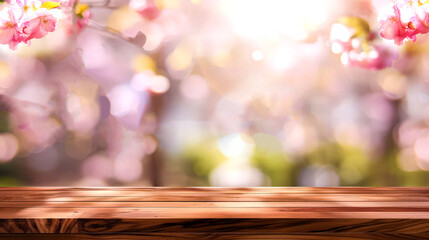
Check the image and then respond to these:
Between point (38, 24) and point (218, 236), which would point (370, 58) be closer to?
point (218, 236)

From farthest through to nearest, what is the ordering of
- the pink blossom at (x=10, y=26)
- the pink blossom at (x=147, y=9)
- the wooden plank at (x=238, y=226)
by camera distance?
the pink blossom at (x=147, y=9), the pink blossom at (x=10, y=26), the wooden plank at (x=238, y=226)

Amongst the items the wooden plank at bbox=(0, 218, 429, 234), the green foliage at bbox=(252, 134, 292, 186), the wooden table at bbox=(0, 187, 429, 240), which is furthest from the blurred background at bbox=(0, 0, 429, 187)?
the wooden plank at bbox=(0, 218, 429, 234)

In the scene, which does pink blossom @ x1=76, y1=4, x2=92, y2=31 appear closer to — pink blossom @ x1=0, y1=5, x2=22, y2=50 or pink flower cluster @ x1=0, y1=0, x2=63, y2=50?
pink flower cluster @ x1=0, y1=0, x2=63, y2=50

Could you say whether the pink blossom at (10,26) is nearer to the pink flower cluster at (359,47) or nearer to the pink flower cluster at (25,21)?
the pink flower cluster at (25,21)

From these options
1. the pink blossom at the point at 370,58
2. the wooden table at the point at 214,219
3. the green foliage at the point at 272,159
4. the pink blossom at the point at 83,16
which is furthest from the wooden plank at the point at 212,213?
the pink blossom at the point at 83,16

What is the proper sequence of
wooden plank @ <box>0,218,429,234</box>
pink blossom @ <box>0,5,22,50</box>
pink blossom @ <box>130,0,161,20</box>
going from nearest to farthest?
wooden plank @ <box>0,218,429,234</box>, pink blossom @ <box>0,5,22,50</box>, pink blossom @ <box>130,0,161,20</box>
